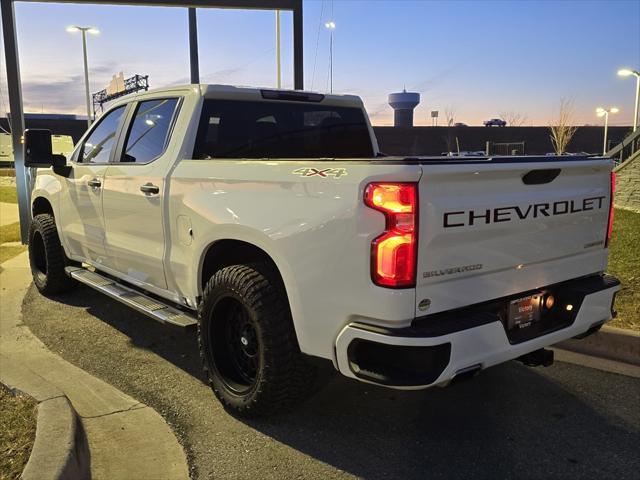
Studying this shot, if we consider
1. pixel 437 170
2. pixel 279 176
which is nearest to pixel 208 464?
pixel 279 176

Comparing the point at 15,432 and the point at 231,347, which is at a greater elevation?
the point at 231,347

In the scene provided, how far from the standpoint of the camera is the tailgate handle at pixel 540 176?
297cm

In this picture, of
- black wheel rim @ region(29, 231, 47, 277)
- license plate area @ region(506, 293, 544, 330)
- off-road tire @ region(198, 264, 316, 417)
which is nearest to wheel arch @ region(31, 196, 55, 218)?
black wheel rim @ region(29, 231, 47, 277)

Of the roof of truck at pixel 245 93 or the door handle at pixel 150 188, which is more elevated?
the roof of truck at pixel 245 93

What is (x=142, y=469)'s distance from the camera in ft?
9.70

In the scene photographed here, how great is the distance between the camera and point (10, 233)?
10.5 m

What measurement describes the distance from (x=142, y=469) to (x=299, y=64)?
7.04m

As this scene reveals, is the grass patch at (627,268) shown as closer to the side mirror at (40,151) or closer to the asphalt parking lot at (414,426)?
the asphalt parking lot at (414,426)

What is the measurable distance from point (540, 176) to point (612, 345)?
212cm

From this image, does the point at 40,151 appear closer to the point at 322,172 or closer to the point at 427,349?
the point at 322,172

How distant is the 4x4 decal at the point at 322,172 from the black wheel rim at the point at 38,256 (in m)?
4.29

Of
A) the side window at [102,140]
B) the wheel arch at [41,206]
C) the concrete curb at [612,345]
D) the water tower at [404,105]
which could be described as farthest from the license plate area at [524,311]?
the water tower at [404,105]

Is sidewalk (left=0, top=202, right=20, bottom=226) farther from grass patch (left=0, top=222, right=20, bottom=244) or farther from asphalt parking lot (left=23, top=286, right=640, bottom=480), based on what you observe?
asphalt parking lot (left=23, top=286, right=640, bottom=480)

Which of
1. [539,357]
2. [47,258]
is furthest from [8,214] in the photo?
[539,357]
